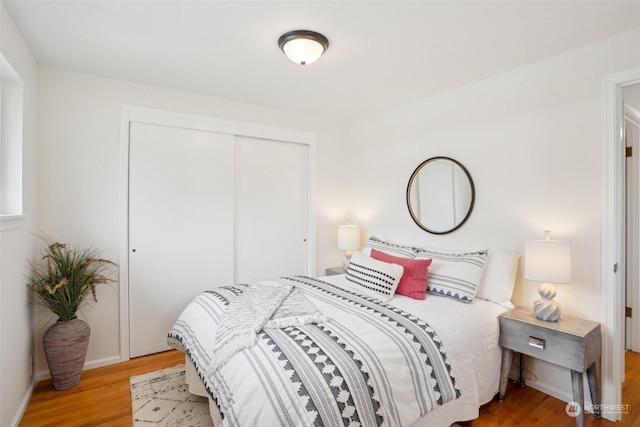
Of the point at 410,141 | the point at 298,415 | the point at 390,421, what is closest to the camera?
the point at 298,415

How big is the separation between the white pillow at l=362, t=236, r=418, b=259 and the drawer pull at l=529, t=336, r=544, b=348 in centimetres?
108

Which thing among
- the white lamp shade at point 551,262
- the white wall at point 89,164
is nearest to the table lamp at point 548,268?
the white lamp shade at point 551,262

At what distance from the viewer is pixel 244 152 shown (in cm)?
353

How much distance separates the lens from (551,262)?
83.4 inches

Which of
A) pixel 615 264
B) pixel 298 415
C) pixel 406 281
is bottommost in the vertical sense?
pixel 298 415

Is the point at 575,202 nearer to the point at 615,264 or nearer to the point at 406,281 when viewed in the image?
the point at 615,264

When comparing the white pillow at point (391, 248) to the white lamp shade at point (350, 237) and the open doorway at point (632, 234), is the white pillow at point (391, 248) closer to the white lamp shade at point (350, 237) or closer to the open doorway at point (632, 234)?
the white lamp shade at point (350, 237)

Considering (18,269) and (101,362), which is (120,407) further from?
(18,269)

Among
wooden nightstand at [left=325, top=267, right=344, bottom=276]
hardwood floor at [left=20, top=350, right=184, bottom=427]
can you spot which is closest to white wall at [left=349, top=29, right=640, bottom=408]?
wooden nightstand at [left=325, top=267, right=344, bottom=276]

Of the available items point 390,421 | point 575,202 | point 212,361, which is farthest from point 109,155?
point 575,202

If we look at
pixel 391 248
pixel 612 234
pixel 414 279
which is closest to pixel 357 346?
pixel 414 279

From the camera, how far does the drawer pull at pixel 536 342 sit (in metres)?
2.04

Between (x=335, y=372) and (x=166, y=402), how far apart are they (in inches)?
59.0

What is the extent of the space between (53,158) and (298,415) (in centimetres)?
270
